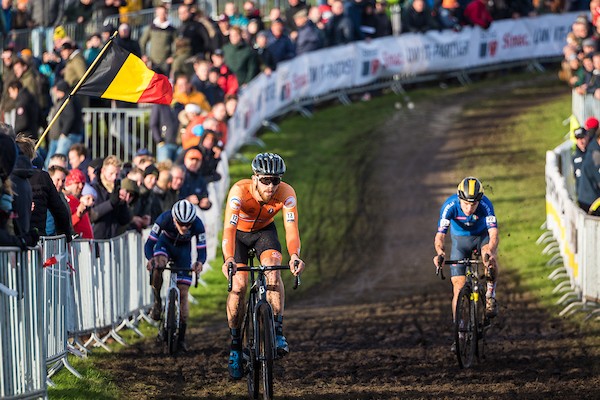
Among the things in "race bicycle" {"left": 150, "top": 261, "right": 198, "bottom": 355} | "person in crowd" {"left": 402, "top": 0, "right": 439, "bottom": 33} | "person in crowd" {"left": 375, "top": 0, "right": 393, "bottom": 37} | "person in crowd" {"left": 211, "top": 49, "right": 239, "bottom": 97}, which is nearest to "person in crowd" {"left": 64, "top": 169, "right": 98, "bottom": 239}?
"race bicycle" {"left": 150, "top": 261, "right": 198, "bottom": 355}

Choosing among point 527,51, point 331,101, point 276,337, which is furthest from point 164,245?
point 527,51

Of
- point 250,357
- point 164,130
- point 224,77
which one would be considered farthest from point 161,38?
point 250,357

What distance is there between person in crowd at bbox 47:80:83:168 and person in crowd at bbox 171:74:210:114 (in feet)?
6.02

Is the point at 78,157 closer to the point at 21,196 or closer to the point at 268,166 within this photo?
the point at 268,166

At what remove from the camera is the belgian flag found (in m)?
13.8

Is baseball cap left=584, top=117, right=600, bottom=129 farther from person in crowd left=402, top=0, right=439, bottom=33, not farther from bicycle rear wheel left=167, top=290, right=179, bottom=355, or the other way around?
person in crowd left=402, top=0, right=439, bottom=33

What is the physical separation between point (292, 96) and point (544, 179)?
21.6ft

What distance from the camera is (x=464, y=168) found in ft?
82.7

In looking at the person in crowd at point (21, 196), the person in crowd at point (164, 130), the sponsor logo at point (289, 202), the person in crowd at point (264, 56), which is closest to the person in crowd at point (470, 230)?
the sponsor logo at point (289, 202)

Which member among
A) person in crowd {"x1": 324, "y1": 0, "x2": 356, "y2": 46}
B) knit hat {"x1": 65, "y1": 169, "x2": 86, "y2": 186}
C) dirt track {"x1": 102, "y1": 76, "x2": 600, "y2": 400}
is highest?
person in crowd {"x1": 324, "y1": 0, "x2": 356, "y2": 46}

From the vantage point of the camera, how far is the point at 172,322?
13758 mm

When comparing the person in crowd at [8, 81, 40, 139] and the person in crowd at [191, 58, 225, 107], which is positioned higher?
the person in crowd at [191, 58, 225, 107]

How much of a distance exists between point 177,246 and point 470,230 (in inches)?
125

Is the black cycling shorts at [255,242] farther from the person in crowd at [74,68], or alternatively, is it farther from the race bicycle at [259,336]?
the person in crowd at [74,68]
